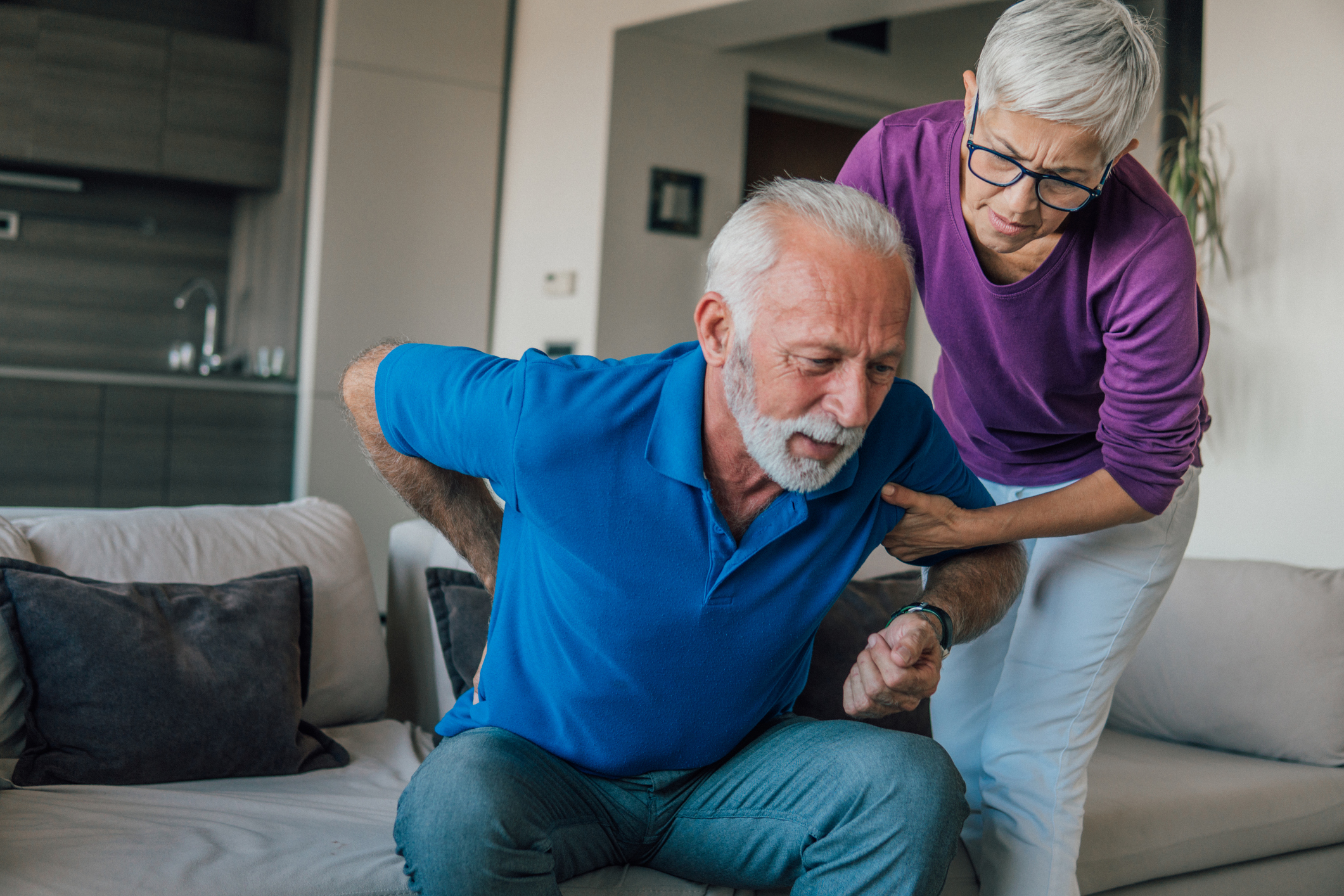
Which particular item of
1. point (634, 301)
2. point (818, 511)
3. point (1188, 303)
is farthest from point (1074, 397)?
point (634, 301)

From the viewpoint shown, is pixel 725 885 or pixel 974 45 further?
pixel 974 45

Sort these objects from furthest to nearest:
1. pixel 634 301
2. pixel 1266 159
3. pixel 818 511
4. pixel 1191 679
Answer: pixel 634 301 < pixel 1266 159 < pixel 1191 679 < pixel 818 511

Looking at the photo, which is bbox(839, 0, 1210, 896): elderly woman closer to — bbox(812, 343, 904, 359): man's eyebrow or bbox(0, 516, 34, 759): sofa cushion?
bbox(812, 343, 904, 359): man's eyebrow

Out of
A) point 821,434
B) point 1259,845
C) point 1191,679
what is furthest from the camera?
point 1191,679

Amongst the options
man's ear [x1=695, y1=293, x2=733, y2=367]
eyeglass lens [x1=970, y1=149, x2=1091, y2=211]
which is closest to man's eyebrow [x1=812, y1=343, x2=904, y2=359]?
man's ear [x1=695, y1=293, x2=733, y2=367]

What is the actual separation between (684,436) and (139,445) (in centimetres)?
394

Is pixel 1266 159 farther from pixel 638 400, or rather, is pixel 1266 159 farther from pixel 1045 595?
pixel 638 400

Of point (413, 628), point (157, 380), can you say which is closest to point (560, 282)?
point (157, 380)

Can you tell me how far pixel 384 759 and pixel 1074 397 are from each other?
127 cm

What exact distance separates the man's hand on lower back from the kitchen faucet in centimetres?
482

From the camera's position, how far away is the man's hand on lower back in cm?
129

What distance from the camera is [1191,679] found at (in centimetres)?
248

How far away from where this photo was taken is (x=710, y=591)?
133cm

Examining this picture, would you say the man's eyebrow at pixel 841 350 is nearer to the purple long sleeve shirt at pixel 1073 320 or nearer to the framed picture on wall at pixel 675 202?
the purple long sleeve shirt at pixel 1073 320
